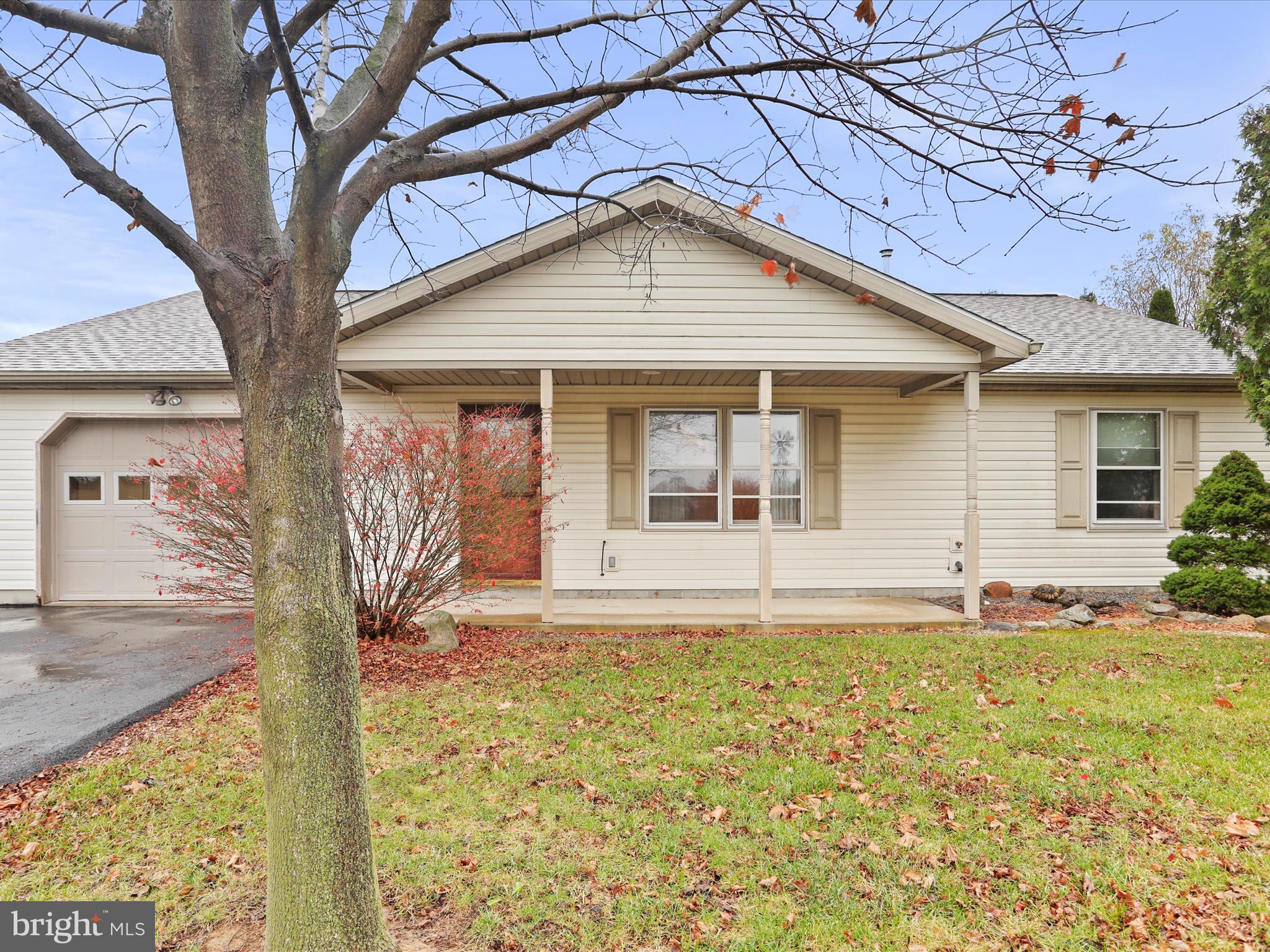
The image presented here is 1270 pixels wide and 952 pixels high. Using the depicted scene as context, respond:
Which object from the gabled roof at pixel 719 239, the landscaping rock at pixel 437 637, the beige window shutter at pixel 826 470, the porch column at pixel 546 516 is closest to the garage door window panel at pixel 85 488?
the gabled roof at pixel 719 239

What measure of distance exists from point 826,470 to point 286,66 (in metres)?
8.39

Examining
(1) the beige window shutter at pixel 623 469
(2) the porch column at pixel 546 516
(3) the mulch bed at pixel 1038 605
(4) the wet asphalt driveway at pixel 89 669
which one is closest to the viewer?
(4) the wet asphalt driveway at pixel 89 669

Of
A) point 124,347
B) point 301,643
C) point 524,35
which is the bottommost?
point 301,643

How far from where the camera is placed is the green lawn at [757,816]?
2.61 meters

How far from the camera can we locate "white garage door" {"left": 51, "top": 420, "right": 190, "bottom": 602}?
9.07 m

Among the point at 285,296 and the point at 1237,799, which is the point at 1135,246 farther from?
the point at 285,296

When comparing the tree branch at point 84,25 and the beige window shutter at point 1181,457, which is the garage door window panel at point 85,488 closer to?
the tree branch at point 84,25

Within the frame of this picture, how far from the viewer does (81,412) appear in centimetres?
893

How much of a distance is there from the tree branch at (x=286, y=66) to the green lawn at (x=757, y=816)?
3035 mm

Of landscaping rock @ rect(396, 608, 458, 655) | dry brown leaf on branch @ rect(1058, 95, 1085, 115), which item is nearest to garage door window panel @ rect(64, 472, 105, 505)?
landscaping rock @ rect(396, 608, 458, 655)

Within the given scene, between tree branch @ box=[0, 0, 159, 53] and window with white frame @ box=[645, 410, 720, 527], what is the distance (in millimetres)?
7317

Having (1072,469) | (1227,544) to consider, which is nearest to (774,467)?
(1072,469)

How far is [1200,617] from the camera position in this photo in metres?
7.89

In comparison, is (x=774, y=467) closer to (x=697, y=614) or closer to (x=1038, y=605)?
(x=697, y=614)
